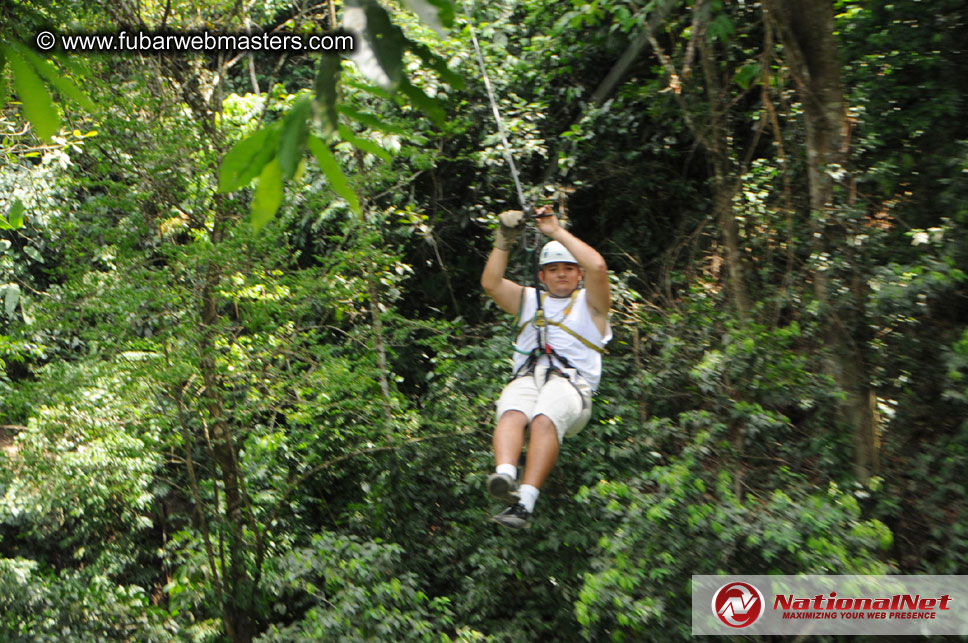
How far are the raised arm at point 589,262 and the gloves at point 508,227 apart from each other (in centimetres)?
10

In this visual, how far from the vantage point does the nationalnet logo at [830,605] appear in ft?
9.32

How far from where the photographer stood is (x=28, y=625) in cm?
492

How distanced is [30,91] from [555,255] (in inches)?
109

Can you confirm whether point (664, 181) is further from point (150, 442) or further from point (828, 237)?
point (150, 442)

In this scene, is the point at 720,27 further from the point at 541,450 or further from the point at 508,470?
the point at 508,470

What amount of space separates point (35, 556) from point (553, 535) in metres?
5.06

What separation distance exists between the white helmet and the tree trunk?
1152 mm

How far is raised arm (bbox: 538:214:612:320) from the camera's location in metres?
3.69

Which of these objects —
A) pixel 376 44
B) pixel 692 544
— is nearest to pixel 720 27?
pixel 692 544

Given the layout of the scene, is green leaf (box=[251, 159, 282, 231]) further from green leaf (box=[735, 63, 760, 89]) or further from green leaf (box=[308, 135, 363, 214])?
green leaf (box=[735, 63, 760, 89])

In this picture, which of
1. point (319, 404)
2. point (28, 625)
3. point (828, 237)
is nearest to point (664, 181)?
point (828, 237)

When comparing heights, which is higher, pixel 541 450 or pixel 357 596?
pixel 541 450

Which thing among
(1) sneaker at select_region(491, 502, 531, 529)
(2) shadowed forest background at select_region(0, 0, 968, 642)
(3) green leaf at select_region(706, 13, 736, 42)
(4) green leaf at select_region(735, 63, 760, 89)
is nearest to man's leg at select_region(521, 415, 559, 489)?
(1) sneaker at select_region(491, 502, 531, 529)

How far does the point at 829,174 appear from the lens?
3.87 m
